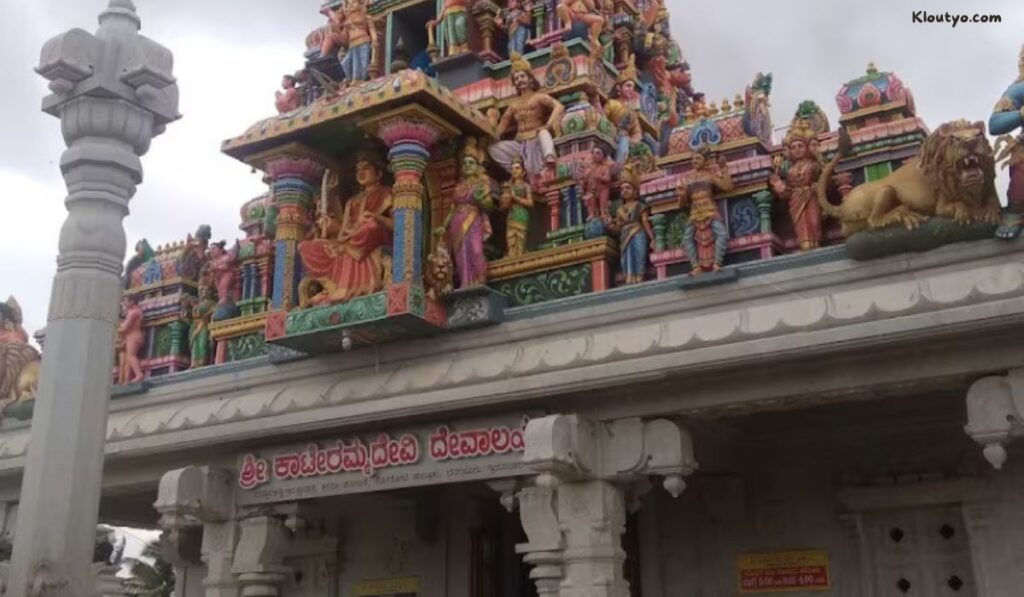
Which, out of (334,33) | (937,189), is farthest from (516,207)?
(334,33)

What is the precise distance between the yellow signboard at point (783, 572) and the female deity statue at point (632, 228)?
374 cm

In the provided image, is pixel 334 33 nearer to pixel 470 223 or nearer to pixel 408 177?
pixel 408 177

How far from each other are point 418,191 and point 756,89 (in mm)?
4199

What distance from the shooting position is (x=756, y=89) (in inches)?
499

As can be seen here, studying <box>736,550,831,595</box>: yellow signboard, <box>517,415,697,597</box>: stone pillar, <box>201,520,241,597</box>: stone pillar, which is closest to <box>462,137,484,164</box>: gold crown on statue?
<box>517,415,697,597</box>: stone pillar

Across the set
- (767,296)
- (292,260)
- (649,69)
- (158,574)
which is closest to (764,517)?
(767,296)

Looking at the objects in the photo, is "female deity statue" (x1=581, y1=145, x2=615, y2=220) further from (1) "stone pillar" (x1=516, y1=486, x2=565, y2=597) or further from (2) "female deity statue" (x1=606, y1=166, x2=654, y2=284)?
(1) "stone pillar" (x1=516, y1=486, x2=565, y2=597)

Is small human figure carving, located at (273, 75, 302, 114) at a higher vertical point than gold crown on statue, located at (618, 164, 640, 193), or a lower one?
higher

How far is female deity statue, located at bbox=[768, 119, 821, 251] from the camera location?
10820 millimetres

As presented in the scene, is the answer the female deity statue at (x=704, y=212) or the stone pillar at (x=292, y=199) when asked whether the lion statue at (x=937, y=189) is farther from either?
the stone pillar at (x=292, y=199)

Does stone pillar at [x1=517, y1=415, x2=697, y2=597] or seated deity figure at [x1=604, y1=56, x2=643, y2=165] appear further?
seated deity figure at [x1=604, y1=56, x2=643, y2=165]

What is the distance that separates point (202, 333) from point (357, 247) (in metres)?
3.55

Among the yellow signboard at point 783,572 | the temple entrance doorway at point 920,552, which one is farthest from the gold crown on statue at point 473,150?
the temple entrance doorway at point 920,552

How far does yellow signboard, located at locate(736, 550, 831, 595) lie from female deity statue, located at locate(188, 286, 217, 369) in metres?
7.76
